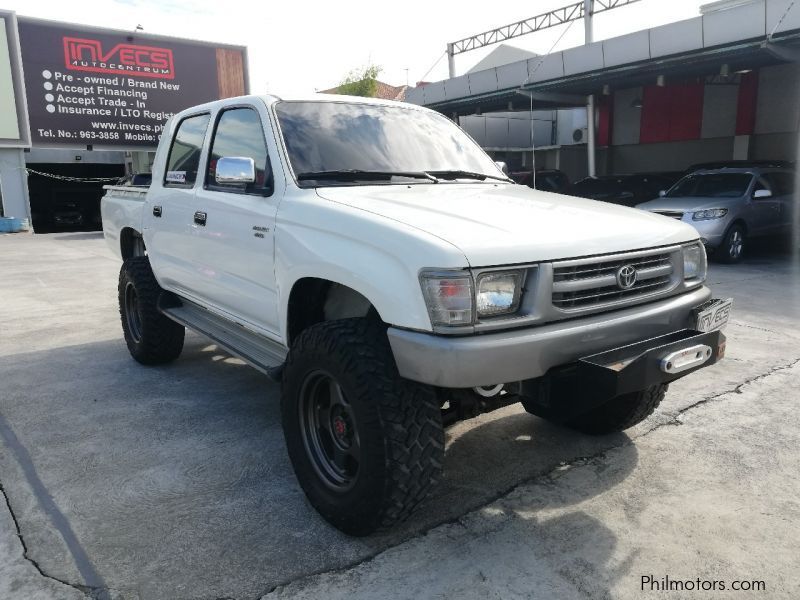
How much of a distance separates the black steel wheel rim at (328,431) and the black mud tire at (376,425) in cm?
5

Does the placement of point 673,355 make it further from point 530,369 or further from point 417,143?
point 417,143

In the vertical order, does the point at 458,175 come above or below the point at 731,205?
above

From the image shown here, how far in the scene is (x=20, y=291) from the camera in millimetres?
9039

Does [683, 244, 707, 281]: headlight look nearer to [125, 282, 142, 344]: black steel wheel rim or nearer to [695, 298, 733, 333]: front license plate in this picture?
[695, 298, 733, 333]: front license plate

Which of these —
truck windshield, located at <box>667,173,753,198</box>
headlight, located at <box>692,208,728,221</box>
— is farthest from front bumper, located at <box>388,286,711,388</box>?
truck windshield, located at <box>667,173,753,198</box>

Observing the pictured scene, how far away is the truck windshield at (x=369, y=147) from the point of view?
3383 millimetres

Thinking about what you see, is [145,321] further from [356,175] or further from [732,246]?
[732,246]

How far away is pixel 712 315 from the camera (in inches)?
118

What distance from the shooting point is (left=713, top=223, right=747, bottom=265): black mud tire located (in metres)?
10.5

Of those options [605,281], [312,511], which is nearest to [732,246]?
[605,281]

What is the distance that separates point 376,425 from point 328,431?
56cm

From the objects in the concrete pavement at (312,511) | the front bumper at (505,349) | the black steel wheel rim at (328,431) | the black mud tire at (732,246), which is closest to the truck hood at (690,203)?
the black mud tire at (732,246)

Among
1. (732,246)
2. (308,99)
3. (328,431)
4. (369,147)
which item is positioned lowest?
(732,246)

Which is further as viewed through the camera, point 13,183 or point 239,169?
point 13,183
